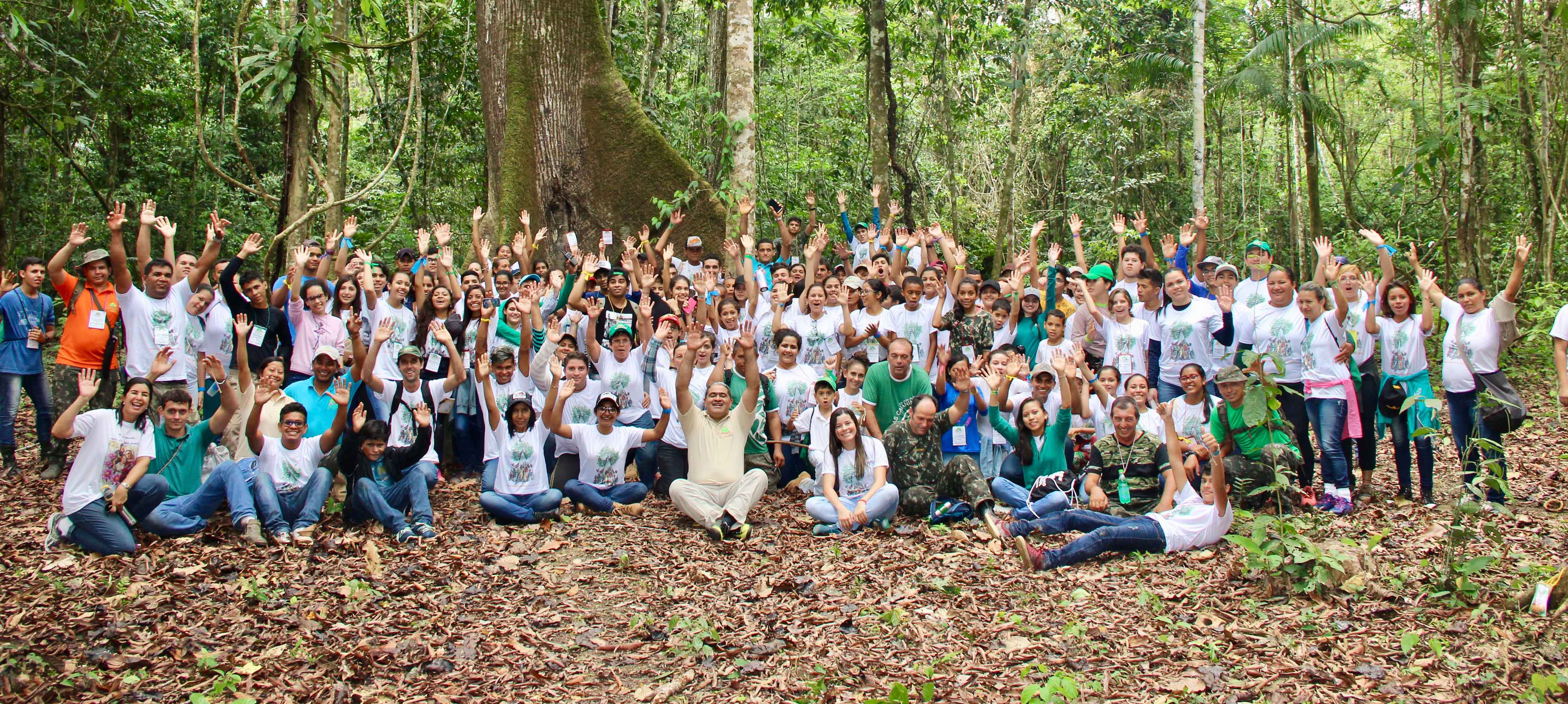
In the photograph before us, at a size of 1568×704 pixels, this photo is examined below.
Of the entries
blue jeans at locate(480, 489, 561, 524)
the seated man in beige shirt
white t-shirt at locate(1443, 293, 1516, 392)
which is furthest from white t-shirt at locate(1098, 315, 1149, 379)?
blue jeans at locate(480, 489, 561, 524)

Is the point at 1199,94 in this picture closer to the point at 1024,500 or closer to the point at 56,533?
the point at 1024,500

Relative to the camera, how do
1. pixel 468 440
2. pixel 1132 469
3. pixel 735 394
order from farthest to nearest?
1. pixel 468 440
2. pixel 735 394
3. pixel 1132 469

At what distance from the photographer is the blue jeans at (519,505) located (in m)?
7.29

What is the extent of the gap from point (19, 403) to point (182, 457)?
231 centimetres

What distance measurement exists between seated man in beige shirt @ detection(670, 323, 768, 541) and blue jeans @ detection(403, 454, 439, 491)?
175 cm

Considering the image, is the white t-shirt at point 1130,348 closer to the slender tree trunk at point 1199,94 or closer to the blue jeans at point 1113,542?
the blue jeans at point 1113,542

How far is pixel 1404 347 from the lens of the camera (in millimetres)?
7418

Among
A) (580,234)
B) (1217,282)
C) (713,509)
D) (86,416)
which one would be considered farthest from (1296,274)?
(86,416)

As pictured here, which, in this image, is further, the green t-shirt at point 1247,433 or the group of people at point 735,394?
the green t-shirt at point 1247,433

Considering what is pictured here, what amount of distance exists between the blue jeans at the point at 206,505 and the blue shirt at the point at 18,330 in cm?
235

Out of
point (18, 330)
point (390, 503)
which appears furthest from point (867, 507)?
point (18, 330)

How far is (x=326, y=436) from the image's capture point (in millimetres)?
7199

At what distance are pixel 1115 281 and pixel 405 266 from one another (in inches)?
271

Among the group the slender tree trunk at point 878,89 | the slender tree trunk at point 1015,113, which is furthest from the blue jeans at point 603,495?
the slender tree trunk at point 1015,113
